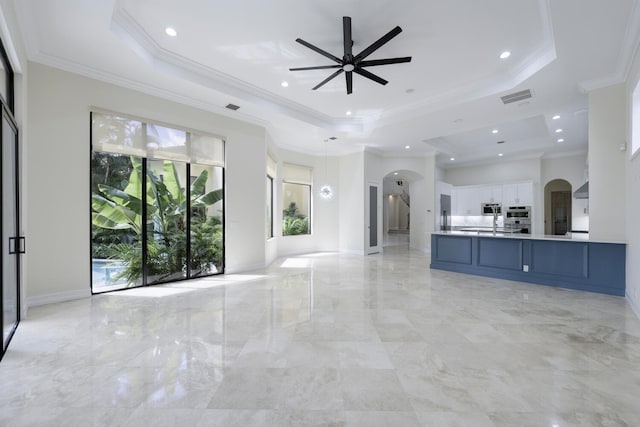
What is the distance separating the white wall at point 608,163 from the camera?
4523mm

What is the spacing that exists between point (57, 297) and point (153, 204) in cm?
196

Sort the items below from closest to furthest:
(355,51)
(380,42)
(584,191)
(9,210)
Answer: (9,210)
(380,42)
(355,51)
(584,191)

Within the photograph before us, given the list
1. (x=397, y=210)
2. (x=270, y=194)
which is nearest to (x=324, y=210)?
(x=270, y=194)

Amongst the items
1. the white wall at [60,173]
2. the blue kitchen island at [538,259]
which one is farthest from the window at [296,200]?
the white wall at [60,173]

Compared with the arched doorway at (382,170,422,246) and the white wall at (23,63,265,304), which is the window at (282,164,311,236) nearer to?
the white wall at (23,63,265,304)

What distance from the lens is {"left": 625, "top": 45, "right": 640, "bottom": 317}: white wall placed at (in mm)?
3707

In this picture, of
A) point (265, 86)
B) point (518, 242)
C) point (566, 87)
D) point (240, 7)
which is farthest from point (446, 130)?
point (240, 7)

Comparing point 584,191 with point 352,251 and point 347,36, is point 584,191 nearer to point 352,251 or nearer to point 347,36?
point 352,251

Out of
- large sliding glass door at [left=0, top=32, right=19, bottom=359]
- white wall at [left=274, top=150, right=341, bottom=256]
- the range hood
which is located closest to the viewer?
large sliding glass door at [left=0, top=32, right=19, bottom=359]

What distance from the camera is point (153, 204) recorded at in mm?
5270

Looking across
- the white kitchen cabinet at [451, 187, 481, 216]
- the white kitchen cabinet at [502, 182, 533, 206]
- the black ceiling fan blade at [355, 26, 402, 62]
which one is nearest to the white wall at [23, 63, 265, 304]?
the black ceiling fan blade at [355, 26, 402, 62]

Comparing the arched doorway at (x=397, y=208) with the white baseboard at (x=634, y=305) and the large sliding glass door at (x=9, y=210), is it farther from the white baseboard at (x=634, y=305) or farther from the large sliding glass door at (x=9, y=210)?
the large sliding glass door at (x=9, y=210)

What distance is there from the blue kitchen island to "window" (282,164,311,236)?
4396mm

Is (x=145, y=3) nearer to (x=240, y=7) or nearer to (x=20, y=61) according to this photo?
(x=240, y=7)
